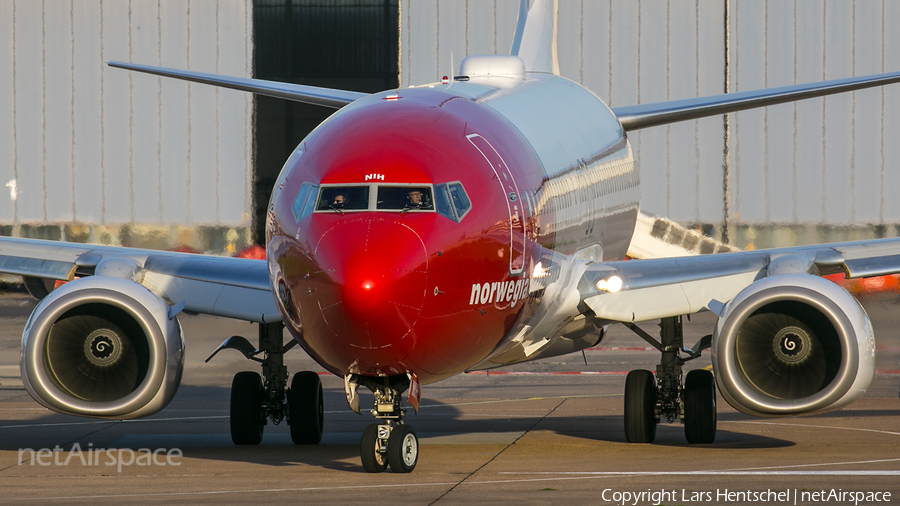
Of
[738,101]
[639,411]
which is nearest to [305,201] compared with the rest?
[639,411]

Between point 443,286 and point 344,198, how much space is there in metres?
1.10

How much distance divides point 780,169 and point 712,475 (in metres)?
24.7

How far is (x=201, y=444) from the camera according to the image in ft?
50.0

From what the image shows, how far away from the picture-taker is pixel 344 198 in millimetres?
10172

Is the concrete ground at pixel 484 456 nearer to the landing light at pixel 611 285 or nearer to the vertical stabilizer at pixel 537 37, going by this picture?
the landing light at pixel 611 285

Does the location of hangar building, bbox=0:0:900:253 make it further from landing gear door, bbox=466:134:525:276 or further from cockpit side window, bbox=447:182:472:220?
cockpit side window, bbox=447:182:472:220

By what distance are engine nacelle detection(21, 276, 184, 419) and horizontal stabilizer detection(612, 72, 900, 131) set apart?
8.36 m

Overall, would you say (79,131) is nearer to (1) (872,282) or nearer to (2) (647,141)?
(2) (647,141)

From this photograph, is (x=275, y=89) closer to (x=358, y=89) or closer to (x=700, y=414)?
(x=700, y=414)

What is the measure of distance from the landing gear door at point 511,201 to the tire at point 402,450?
1.84 metres

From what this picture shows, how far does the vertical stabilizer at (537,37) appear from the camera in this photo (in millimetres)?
21047

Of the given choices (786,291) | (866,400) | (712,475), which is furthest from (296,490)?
(866,400)

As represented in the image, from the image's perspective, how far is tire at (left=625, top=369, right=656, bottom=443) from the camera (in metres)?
14.8

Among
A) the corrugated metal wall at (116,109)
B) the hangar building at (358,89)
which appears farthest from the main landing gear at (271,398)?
the corrugated metal wall at (116,109)
